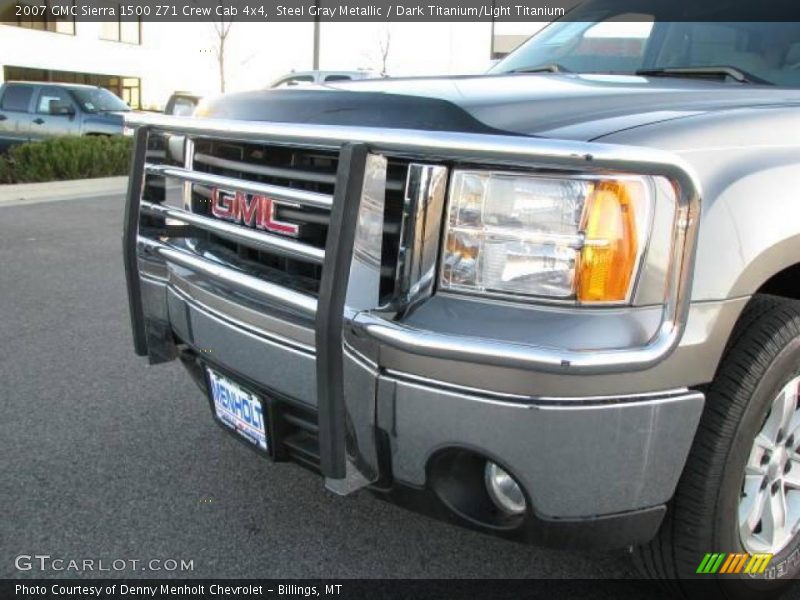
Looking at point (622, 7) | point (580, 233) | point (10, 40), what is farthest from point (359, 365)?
point (10, 40)

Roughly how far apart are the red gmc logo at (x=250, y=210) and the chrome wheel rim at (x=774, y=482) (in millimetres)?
1406

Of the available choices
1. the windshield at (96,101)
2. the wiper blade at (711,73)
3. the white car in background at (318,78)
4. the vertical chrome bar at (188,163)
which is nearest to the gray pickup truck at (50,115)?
the windshield at (96,101)

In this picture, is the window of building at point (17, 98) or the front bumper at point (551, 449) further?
the window of building at point (17, 98)

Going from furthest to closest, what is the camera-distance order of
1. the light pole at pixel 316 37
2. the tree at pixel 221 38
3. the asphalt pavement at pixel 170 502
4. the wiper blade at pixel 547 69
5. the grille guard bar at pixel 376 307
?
the tree at pixel 221 38 < the light pole at pixel 316 37 < the wiper blade at pixel 547 69 < the asphalt pavement at pixel 170 502 < the grille guard bar at pixel 376 307

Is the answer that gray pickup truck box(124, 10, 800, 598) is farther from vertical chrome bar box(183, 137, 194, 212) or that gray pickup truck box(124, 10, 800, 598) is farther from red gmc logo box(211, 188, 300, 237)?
vertical chrome bar box(183, 137, 194, 212)

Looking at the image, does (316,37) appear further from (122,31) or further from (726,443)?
(122,31)

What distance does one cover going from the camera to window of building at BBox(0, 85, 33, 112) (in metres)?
16.0

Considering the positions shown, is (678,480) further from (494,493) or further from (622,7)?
(622,7)

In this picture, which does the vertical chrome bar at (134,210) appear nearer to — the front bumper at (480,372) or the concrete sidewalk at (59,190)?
the front bumper at (480,372)

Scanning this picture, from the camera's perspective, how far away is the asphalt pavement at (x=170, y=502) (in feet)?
8.30

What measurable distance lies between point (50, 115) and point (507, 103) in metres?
15.9

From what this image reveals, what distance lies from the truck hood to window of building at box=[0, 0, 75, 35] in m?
29.6

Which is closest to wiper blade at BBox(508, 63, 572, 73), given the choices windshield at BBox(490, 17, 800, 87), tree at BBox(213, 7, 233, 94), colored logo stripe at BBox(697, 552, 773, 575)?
windshield at BBox(490, 17, 800, 87)

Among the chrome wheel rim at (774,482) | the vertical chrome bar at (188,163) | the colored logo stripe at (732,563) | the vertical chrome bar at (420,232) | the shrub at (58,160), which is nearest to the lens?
the vertical chrome bar at (420,232)
